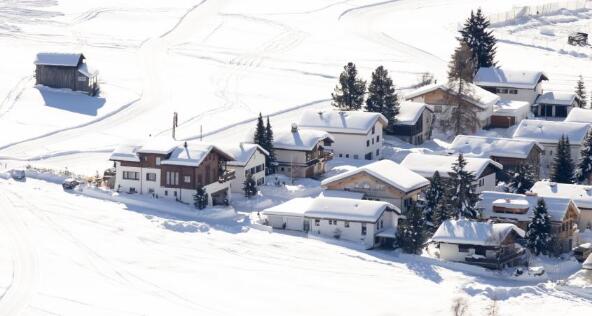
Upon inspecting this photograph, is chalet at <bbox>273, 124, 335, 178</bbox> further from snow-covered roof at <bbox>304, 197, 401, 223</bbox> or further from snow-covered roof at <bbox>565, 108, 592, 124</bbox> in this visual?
snow-covered roof at <bbox>565, 108, 592, 124</bbox>

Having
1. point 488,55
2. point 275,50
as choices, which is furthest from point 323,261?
point 275,50

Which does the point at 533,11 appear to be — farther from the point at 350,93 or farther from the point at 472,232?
the point at 472,232

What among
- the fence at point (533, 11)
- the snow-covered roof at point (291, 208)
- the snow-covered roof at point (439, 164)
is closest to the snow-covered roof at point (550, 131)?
the snow-covered roof at point (439, 164)

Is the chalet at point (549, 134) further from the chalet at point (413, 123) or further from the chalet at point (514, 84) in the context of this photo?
the chalet at point (514, 84)

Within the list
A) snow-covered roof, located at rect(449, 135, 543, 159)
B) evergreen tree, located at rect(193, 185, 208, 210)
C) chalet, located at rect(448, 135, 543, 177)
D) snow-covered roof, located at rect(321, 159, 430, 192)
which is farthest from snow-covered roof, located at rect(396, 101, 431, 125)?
evergreen tree, located at rect(193, 185, 208, 210)

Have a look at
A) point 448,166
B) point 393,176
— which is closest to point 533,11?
point 448,166
